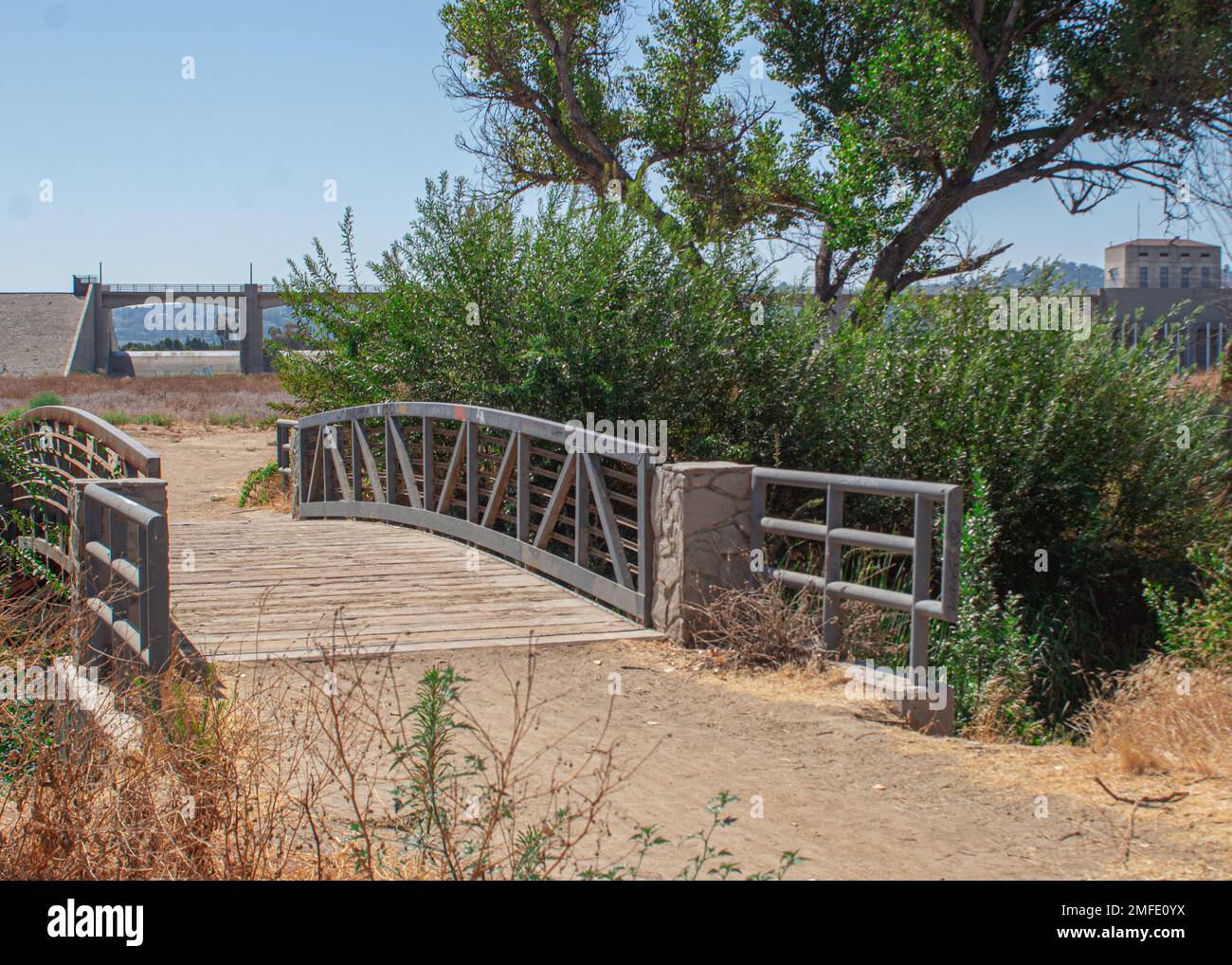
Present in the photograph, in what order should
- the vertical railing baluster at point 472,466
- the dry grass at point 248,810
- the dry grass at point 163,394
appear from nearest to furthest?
the dry grass at point 248,810
the vertical railing baluster at point 472,466
the dry grass at point 163,394

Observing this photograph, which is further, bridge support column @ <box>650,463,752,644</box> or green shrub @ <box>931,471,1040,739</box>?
bridge support column @ <box>650,463,752,644</box>

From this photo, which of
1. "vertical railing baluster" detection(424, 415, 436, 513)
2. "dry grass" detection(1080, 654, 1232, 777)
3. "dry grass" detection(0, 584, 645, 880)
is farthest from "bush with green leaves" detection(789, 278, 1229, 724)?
"dry grass" detection(0, 584, 645, 880)

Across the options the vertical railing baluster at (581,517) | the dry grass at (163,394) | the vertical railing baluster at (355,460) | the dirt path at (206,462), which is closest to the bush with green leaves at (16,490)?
the vertical railing baluster at (355,460)

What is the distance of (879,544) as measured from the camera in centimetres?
647

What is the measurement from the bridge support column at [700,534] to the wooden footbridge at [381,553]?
1.17 ft

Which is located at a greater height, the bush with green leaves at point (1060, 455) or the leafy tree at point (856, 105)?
the leafy tree at point (856, 105)

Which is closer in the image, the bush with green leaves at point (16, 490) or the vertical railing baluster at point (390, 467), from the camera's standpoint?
Result: the bush with green leaves at point (16, 490)

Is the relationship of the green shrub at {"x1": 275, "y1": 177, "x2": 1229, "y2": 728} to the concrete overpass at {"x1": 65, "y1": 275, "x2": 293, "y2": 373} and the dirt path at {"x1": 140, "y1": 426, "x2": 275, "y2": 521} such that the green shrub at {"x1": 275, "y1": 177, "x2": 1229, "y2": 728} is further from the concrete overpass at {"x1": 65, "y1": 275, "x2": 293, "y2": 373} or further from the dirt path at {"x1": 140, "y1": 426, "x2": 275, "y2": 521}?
the concrete overpass at {"x1": 65, "y1": 275, "x2": 293, "y2": 373}

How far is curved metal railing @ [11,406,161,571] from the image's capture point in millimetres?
10234

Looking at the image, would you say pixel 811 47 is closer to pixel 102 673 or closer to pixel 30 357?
pixel 102 673

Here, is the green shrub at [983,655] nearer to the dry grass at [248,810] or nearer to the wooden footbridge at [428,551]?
the wooden footbridge at [428,551]

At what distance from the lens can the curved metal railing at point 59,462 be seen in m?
10.2

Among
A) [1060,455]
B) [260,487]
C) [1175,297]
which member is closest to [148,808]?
[1060,455]

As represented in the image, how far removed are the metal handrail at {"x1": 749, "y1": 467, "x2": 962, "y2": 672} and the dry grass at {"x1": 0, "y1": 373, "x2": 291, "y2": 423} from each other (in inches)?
1265
